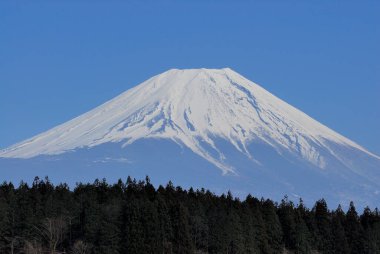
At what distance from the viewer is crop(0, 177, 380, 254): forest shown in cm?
8206

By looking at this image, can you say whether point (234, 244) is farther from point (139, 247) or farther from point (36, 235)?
point (36, 235)

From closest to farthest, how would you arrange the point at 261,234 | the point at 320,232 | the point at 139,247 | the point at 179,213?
1. the point at 139,247
2. the point at 179,213
3. the point at 261,234
4. the point at 320,232

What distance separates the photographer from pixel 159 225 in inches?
3285

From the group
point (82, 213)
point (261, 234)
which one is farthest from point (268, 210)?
point (82, 213)

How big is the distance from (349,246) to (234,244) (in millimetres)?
16123

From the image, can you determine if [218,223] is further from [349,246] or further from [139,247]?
[349,246]

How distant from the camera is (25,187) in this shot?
3691 inches

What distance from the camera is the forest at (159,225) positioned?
8206 centimetres

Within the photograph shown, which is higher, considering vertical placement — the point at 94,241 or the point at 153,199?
the point at 153,199

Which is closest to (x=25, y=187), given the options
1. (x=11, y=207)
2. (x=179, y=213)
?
(x=11, y=207)

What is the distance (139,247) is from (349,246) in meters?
26.5

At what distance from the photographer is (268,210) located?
320ft

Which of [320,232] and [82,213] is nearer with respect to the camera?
[82,213]

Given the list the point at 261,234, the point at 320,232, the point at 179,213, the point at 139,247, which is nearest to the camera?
the point at 139,247
